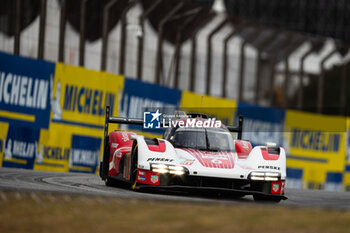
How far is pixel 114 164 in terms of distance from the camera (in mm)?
13117

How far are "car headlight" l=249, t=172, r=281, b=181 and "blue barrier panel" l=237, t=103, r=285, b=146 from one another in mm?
10799

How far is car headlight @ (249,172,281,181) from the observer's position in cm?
1156

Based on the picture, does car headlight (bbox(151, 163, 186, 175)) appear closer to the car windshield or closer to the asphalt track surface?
the asphalt track surface

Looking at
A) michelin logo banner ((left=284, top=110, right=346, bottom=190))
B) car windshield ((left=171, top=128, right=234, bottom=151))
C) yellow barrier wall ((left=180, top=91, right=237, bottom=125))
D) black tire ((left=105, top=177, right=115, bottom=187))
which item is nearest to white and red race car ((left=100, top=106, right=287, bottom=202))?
car windshield ((left=171, top=128, right=234, bottom=151))

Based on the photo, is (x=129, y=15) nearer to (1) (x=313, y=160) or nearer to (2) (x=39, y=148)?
(2) (x=39, y=148)

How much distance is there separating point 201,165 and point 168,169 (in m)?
0.45

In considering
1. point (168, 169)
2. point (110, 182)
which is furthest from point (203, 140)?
point (110, 182)

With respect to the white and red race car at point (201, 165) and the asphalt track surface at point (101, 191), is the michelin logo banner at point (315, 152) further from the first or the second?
the asphalt track surface at point (101, 191)

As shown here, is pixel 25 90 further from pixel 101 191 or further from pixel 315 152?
pixel 315 152

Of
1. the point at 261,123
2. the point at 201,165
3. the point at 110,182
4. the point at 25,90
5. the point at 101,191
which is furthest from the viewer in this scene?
the point at 261,123

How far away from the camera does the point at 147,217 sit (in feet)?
23.6

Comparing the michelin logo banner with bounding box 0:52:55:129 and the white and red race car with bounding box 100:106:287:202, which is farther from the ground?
the michelin logo banner with bounding box 0:52:55:129

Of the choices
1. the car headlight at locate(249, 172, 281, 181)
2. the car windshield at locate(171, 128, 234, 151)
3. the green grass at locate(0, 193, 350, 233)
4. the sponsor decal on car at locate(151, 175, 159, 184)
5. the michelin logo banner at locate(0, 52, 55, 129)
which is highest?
the michelin logo banner at locate(0, 52, 55, 129)

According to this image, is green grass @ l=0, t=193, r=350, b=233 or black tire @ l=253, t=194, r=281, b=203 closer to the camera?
green grass @ l=0, t=193, r=350, b=233
